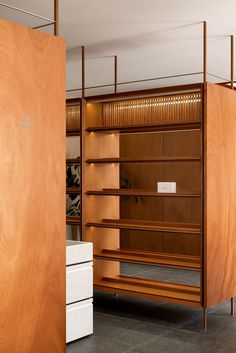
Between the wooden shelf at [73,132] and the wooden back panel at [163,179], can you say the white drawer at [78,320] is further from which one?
the wooden back panel at [163,179]

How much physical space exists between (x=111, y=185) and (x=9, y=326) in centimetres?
327

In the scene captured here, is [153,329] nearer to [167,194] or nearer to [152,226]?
[152,226]

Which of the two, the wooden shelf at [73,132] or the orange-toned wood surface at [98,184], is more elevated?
the wooden shelf at [73,132]

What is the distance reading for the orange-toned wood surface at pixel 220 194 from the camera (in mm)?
5258

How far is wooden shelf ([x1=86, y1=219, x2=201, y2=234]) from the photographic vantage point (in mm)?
5543

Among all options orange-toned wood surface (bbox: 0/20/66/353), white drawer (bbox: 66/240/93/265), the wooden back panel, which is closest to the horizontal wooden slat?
white drawer (bbox: 66/240/93/265)

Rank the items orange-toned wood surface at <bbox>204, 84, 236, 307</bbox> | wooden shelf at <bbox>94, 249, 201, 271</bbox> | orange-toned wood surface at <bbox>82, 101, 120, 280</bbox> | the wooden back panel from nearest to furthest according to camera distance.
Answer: orange-toned wood surface at <bbox>204, 84, 236, 307</bbox>, wooden shelf at <bbox>94, 249, 201, 271</bbox>, orange-toned wood surface at <bbox>82, 101, 120, 280</bbox>, the wooden back panel

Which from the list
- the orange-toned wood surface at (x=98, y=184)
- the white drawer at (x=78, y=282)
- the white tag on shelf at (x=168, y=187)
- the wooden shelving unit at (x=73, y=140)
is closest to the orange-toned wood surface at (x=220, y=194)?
the white tag on shelf at (x=168, y=187)

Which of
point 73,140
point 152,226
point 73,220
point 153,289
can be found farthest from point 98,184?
point 153,289

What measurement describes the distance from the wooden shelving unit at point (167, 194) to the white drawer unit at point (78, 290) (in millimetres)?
969

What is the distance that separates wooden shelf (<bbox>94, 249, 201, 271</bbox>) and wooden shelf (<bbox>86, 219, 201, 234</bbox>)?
0.35 m

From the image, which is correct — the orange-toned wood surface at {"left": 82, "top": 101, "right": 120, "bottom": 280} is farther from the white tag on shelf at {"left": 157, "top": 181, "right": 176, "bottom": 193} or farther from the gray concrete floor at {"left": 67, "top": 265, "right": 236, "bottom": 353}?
the white tag on shelf at {"left": 157, "top": 181, "right": 176, "bottom": 193}

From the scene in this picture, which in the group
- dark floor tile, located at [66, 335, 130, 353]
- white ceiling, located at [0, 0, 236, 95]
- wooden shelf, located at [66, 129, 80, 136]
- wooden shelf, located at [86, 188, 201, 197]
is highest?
white ceiling, located at [0, 0, 236, 95]

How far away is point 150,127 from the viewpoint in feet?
19.3
